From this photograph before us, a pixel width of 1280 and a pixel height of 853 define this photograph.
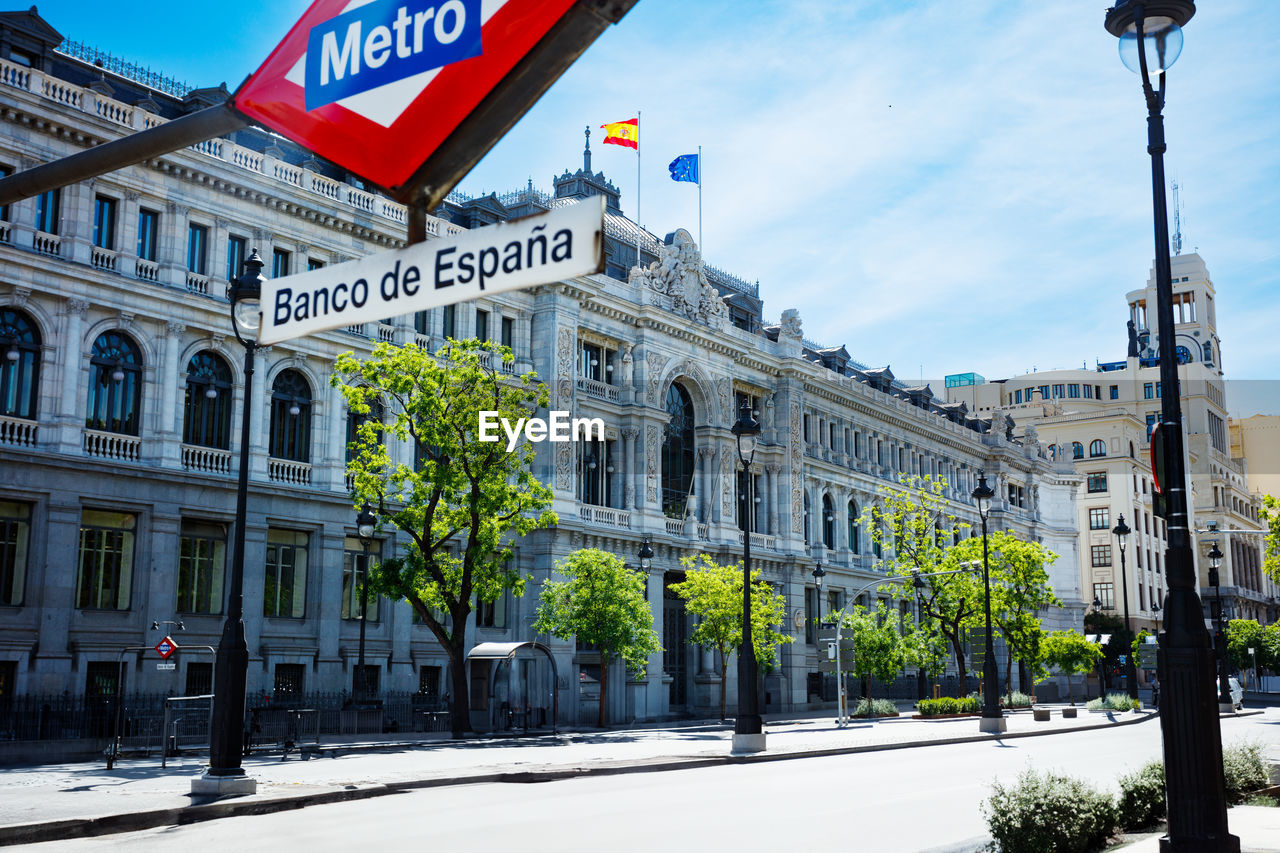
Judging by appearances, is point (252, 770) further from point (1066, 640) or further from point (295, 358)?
point (1066, 640)

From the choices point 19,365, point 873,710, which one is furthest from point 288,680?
point 873,710

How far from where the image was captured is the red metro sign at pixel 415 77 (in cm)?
446

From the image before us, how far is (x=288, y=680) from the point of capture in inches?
1499

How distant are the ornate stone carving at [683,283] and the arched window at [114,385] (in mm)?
23680

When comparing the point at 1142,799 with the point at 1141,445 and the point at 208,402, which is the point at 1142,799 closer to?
the point at 208,402

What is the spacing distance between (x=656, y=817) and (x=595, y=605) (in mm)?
26736

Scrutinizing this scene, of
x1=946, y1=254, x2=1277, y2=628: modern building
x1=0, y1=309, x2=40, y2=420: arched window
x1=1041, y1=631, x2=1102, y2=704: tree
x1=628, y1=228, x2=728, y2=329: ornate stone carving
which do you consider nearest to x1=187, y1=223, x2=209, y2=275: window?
x1=0, y1=309, x2=40, y2=420: arched window

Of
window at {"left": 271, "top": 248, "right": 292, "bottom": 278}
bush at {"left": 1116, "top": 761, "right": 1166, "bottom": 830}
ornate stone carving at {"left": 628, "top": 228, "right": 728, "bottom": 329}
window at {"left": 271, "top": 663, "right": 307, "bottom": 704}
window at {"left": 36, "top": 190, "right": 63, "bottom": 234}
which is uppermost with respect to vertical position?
ornate stone carving at {"left": 628, "top": 228, "right": 728, "bottom": 329}

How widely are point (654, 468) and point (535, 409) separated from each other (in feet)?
26.6

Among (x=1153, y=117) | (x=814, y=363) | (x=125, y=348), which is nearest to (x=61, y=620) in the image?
(x=125, y=348)

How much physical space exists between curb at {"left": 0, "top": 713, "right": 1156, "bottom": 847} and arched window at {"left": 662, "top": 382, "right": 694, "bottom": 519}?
22.8 meters

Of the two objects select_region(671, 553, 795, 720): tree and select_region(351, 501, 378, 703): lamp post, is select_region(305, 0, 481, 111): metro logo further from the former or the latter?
select_region(671, 553, 795, 720): tree

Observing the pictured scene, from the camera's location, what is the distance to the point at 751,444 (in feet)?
97.6

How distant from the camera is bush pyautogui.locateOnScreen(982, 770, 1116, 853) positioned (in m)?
11.4
